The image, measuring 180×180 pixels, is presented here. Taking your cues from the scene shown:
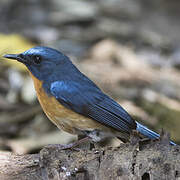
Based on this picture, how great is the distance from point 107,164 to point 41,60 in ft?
5.08

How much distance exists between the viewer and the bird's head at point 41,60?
16.6 feet

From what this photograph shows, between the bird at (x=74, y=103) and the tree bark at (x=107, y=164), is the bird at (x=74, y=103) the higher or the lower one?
the higher one

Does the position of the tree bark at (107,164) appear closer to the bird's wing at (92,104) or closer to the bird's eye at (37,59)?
the bird's wing at (92,104)

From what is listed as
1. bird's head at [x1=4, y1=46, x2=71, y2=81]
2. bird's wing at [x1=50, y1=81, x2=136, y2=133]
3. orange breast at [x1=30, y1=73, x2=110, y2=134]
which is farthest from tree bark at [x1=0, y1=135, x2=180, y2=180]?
bird's head at [x1=4, y1=46, x2=71, y2=81]

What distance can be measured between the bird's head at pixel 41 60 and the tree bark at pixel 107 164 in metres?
1.02

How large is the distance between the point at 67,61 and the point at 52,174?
1.52 metres

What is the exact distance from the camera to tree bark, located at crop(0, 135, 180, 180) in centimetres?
397

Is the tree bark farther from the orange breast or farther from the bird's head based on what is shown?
the bird's head

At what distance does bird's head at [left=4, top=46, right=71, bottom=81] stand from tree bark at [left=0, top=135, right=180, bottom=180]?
1.02 metres

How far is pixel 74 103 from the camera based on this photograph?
16.1 ft

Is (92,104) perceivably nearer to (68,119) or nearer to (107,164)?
(68,119)

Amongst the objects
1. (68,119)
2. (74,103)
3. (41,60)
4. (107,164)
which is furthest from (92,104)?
(107,164)

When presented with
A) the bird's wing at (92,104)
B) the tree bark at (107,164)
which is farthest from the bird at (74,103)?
the tree bark at (107,164)

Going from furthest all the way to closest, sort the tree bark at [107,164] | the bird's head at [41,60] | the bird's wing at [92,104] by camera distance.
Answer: the bird's head at [41,60] → the bird's wing at [92,104] → the tree bark at [107,164]
